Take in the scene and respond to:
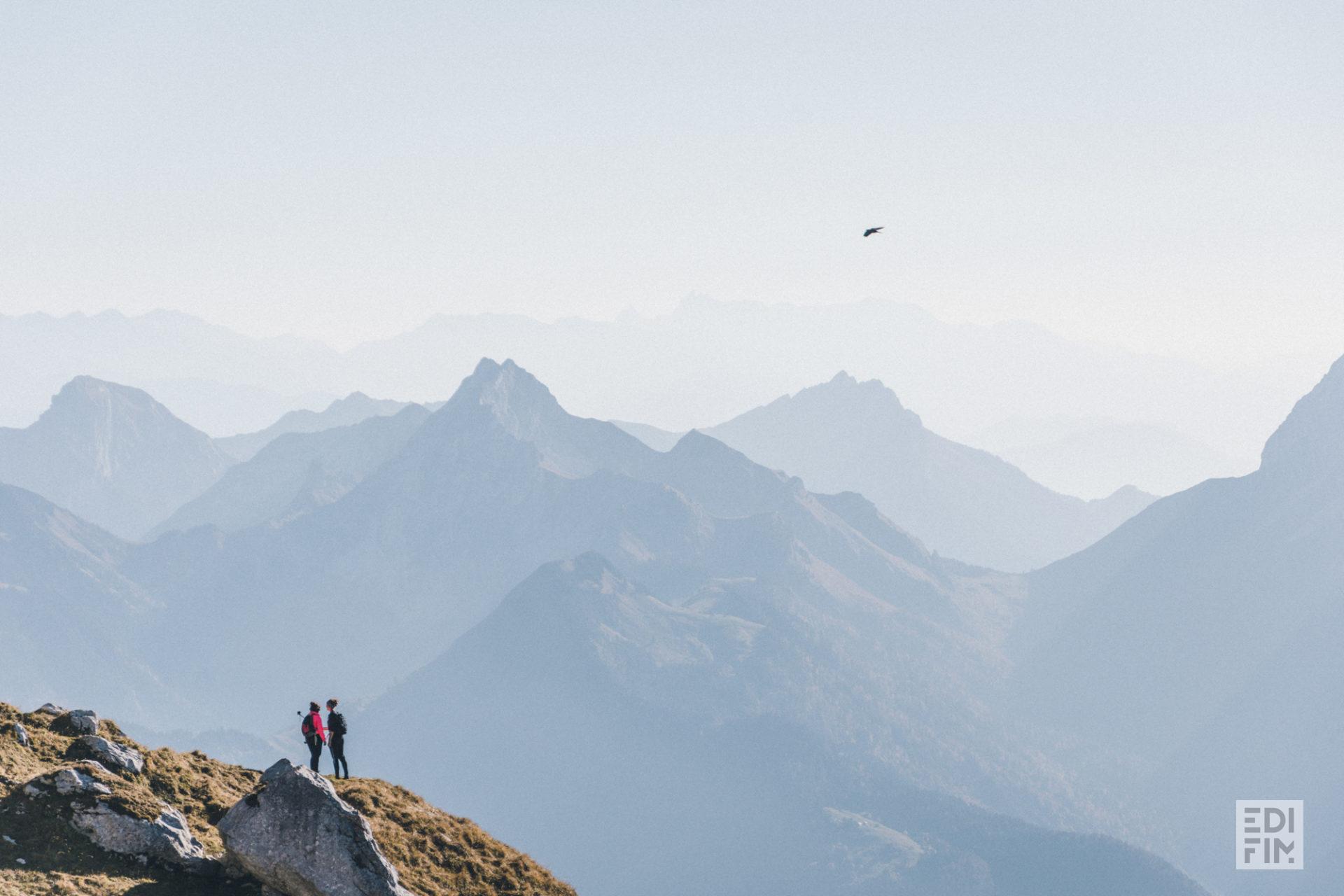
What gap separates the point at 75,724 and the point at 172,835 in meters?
13.0

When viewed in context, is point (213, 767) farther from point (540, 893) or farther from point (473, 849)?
point (540, 893)

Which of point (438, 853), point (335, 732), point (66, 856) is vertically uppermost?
point (335, 732)

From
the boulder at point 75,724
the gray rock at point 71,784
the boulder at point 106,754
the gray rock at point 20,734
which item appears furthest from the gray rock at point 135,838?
the boulder at point 75,724

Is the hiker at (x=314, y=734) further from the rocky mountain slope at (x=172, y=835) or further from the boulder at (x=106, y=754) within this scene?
the boulder at (x=106, y=754)

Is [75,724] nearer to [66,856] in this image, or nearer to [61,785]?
[61,785]

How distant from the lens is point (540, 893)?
5172cm

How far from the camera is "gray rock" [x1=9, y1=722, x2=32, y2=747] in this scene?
48.2 m

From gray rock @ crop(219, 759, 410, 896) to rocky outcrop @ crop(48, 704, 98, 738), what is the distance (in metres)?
15.5

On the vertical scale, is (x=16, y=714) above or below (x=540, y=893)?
above

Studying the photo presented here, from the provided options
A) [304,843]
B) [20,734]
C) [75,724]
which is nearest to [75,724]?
[75,724]

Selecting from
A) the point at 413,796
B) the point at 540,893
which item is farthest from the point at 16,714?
the point at 540,893

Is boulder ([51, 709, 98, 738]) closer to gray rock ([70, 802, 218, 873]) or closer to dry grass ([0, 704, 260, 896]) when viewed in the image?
dry grass ([0, 704, 260, 896])

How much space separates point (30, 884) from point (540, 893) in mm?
21687

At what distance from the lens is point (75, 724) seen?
172ft
